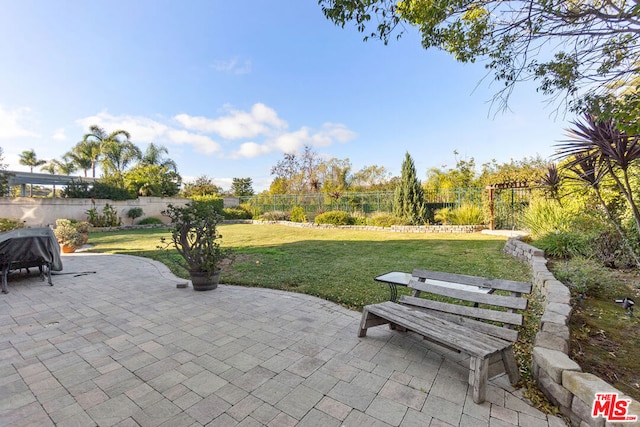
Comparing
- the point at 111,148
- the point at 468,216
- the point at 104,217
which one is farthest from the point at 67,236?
the point at 111,148

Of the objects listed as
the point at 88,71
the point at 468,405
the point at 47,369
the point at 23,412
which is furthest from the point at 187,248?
the point at 88,71

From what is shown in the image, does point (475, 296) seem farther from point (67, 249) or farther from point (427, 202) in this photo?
point (427, 202)

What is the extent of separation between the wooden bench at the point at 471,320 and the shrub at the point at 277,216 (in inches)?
617

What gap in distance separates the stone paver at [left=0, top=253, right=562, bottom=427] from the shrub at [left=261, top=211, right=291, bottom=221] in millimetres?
14593

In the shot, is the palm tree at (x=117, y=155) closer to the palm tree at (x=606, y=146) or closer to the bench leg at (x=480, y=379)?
the bench leg at (x=480, y=379)

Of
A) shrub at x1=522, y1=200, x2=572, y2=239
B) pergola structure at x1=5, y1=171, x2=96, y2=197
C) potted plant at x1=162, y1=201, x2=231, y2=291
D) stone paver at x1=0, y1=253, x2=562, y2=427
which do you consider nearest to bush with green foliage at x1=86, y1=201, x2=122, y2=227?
pergola structure at x1=5, y1=171, x2=96, y2=197

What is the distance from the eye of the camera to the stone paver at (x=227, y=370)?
1720mm

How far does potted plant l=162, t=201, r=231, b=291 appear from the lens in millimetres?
4363

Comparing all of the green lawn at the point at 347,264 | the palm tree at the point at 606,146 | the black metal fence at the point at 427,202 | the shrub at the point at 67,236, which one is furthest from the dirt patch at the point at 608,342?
the shrub at the point at 67,236

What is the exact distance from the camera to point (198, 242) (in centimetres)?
438

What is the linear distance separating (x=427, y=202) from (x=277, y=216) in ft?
31.7

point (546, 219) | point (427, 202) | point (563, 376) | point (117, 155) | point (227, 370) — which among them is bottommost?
point (227, 370)

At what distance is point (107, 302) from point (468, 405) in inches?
183

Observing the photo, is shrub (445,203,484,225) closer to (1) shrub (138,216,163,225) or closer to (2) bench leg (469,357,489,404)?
(2) bench leg (469,357,489,404)
